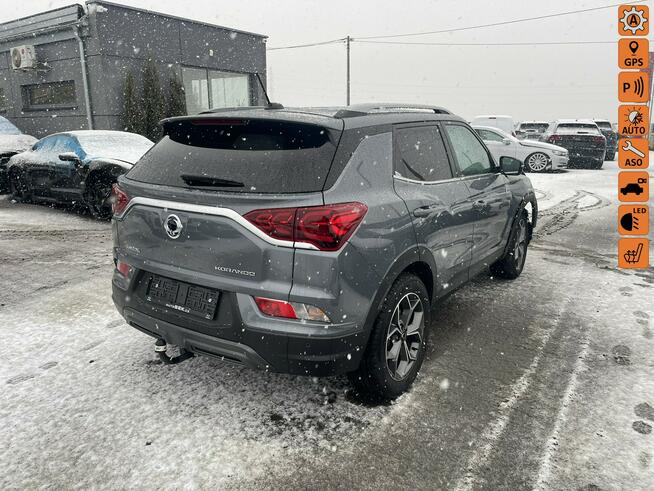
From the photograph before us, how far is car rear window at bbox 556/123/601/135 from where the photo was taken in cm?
1944

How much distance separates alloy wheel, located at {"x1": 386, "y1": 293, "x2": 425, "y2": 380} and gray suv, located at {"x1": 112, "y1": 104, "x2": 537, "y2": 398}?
0.03 ft

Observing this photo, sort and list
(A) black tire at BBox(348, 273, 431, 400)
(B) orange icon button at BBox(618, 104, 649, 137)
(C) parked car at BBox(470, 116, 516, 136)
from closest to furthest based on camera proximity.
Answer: (A) black tire at BBox(348, 273, 431, 400) → (B) orange icon button at BBox(618, 104, 649, 137) → (C) parked car at BBox(470, 116, 516, 136)

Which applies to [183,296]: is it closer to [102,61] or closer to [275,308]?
[275,308]

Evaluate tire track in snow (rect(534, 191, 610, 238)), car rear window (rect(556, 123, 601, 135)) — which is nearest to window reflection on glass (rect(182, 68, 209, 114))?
tire track in snow (rect(534, 191, 610, 238))

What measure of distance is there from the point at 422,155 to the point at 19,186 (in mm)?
9562

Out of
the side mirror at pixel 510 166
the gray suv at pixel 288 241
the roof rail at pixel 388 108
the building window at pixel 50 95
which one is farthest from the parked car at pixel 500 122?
the gray suv at pixel 288 241

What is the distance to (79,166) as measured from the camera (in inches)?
319

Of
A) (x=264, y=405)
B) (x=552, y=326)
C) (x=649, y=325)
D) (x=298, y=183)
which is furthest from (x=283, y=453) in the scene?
(x=649, y=325)

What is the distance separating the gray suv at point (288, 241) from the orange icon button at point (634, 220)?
5.80 metres

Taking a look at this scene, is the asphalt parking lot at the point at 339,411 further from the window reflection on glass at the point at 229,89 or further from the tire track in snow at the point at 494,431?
the window reflection on glass at the point at 229,89

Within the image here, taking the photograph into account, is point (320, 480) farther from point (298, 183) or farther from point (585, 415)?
point (585, 415)

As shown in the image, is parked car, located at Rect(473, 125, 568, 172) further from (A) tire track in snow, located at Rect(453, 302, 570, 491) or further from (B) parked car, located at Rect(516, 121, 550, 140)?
(A) tire track in snow, located at Rect(453, 302, 570, 491)

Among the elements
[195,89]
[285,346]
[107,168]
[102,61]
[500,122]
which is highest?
[102,61]

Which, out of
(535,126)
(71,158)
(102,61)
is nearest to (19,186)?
(71,158)
